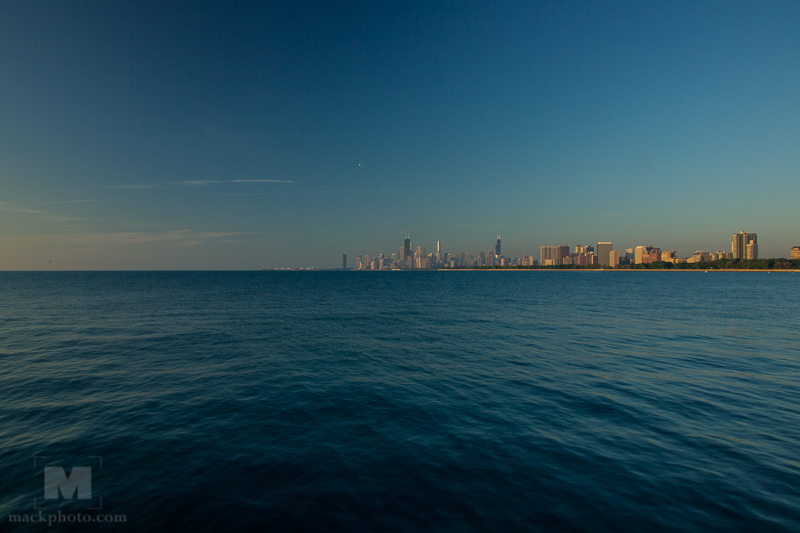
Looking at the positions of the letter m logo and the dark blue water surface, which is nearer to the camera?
the dark blue water surface

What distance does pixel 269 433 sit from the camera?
14.3 meters

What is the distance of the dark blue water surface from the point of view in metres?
9.82

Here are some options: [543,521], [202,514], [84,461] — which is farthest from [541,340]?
[84,461]

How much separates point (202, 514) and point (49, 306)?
250 feet

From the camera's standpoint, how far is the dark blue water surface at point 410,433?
9820 millimetres

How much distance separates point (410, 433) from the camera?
47.0 ft

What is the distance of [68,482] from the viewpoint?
11055mm

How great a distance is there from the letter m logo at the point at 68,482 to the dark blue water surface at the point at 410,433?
238 millimetres

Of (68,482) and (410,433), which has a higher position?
(68,482)

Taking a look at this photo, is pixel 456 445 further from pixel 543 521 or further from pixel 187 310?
pixel 187 310

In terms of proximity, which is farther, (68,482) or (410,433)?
(410,433)

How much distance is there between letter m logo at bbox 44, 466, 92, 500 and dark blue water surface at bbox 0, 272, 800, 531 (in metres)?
0.24

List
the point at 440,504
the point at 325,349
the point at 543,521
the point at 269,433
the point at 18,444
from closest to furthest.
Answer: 1. the point at 543,521
2. the point at 440,504
3. the point at 18,444
4. the point at 269,433
5. the point at 325,349

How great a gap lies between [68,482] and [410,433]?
11.7 m
